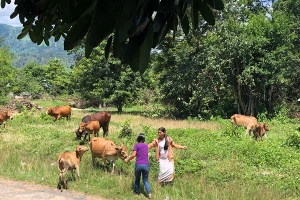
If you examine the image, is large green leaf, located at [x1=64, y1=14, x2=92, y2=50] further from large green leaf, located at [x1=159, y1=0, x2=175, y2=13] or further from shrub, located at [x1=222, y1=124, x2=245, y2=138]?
shrub, located at [x1=222, y1=124, x2=245, y2=138]

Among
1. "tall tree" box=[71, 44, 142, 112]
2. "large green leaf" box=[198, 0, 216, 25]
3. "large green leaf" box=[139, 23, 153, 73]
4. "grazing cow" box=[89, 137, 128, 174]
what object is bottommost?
"grazing cow" box=[89, 137, 128, 174]

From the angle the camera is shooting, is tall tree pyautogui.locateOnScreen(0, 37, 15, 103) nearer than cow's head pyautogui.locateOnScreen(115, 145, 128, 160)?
No

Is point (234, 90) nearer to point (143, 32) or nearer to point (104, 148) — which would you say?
point (104, 148)

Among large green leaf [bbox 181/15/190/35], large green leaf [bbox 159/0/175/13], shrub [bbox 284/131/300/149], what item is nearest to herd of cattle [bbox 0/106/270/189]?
shrub [bbox 284/131/300/149]

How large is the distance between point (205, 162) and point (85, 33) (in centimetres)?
823

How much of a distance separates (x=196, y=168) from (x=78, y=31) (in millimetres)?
7376

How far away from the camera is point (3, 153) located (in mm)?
10094

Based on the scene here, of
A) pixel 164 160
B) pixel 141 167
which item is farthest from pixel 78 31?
pixel 164 160

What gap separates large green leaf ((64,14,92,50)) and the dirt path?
239 inches

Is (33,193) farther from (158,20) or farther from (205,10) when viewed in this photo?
(158,20)

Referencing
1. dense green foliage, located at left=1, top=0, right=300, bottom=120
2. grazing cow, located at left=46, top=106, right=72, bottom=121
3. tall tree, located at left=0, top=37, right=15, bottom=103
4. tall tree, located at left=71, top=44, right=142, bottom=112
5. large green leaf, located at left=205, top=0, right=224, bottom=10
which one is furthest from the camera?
tall tree, located at left=0, top=37, right=15, bottom=103

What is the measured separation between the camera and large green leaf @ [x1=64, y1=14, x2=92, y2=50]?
1344mm

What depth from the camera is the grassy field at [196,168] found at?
7074 mm

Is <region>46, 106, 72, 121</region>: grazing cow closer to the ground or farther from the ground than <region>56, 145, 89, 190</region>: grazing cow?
farther from the ground
